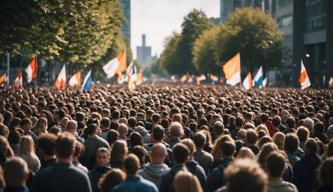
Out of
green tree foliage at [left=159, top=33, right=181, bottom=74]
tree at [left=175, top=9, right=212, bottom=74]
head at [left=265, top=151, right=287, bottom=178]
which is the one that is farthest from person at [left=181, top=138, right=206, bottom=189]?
green tree foliage at [left=159, top=33, right=181, bottom=74]

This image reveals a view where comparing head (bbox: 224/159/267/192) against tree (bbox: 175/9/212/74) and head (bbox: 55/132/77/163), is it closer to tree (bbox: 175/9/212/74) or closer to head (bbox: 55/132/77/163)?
head (bbox: 55/132/77/163)

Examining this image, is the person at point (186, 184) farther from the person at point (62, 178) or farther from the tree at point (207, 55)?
the tree at point (207, 55)

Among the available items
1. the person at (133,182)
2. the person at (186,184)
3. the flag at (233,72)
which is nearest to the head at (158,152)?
the person at (133,182)

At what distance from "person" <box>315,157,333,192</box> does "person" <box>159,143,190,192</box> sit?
6.56ft

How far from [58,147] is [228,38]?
306ft

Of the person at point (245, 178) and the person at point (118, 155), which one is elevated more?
the person at point (245, 178)

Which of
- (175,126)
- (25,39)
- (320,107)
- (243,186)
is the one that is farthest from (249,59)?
(243,186)

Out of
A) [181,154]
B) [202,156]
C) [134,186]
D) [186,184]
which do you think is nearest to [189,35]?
[202,156]

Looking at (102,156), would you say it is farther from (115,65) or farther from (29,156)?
(115,65)

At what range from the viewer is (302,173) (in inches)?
428

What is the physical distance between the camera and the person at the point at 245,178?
6168mm

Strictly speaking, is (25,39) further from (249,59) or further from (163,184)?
(249,59)

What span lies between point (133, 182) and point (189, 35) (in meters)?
138

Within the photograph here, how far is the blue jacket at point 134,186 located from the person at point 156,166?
4.68 ft
